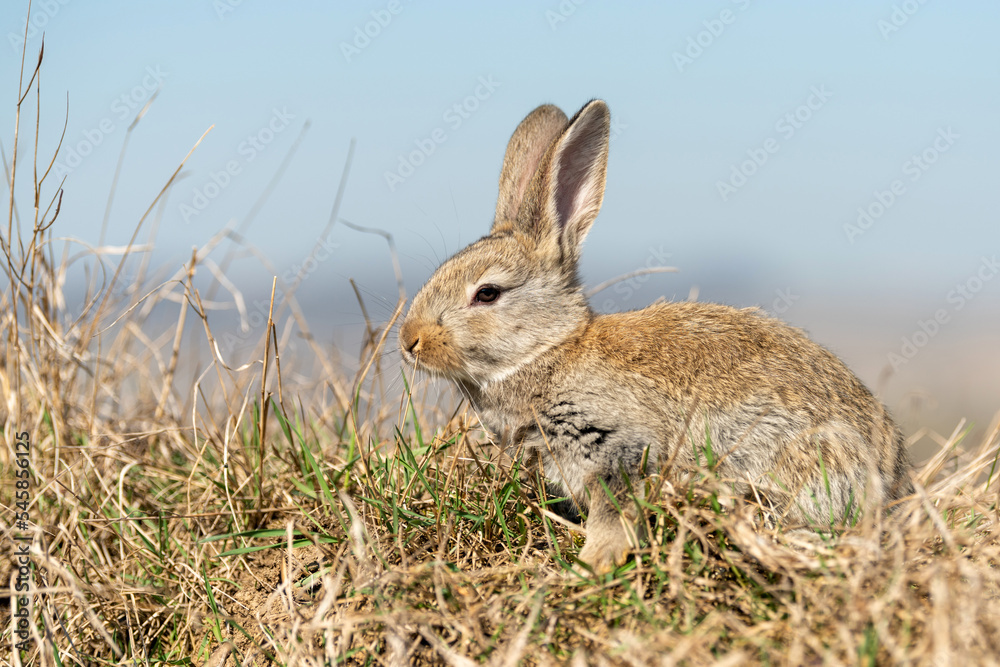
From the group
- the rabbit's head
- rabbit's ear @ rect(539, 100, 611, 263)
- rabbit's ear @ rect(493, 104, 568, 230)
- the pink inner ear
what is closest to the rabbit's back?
the rabbit's head

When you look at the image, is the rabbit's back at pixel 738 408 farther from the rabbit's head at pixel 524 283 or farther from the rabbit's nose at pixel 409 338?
the rabbit's nose at pixel 409 338

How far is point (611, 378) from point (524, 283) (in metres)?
0.80

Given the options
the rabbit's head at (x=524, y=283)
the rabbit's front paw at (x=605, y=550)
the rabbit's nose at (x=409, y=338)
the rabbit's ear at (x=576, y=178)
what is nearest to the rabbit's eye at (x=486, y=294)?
the rabbit's head at (x=524, y=283)

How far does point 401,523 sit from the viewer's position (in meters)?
3.70

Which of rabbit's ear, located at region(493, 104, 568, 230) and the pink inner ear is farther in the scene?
rabbit's ear, located at region(493, 104, 568, 230)

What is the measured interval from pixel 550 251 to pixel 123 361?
11.1 feet

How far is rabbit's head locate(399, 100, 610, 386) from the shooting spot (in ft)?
14.4

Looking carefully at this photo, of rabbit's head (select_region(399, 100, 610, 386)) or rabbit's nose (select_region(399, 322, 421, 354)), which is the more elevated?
rabbit's head (select_region(399, 100, 610, 386))

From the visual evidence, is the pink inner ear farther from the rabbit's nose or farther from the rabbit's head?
the rabbit's nose

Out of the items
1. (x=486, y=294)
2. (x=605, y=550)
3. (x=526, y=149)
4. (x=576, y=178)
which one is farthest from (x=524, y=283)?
(x=605, y=550)

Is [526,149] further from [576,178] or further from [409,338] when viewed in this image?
[409,338]

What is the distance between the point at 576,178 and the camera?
4715 millimetres

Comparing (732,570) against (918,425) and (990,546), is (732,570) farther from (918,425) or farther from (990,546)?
(918,425)

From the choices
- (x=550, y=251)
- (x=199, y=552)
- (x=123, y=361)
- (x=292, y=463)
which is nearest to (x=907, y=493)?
(x=550, y=251)
